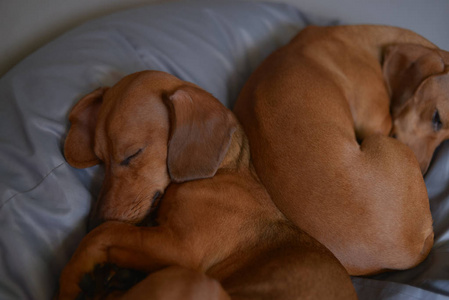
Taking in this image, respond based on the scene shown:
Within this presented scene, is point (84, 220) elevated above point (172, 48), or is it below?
below

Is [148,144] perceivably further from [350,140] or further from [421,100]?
[421,100]

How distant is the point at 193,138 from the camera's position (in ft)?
5.51

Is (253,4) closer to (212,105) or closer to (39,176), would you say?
(212,105)

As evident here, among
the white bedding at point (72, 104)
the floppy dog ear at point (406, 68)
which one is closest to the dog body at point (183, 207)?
the white bedding at point (72, 104)

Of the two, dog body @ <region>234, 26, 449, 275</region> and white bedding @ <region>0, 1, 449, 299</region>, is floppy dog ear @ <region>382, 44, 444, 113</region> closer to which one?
dog body @ <region>234, 26, 449, 275</region>

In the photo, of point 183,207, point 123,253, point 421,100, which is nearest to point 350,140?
point 421,100

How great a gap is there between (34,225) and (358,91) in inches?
77.7

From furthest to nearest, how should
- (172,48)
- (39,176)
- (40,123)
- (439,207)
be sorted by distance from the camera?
(172,48)
(439,207)
(40,123)
(39,176)

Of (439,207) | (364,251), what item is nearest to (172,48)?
(364,251)

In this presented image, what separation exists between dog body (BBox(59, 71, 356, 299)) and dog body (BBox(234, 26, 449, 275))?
16 centimetres

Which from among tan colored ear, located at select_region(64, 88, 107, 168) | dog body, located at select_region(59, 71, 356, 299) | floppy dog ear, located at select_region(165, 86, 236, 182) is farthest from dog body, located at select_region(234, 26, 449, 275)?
tan colored ear, located at select_region(64, 88, 107, 168)

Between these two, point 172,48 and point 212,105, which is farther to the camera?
point 172,48

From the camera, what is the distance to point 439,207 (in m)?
2.07

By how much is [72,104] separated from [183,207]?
834mm
